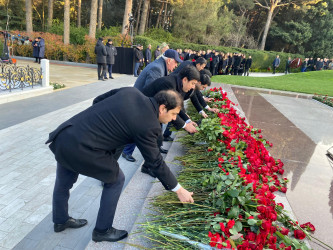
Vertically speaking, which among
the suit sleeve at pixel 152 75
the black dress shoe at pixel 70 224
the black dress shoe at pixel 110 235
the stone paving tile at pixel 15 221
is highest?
the suit sleeve at pixel 152 75

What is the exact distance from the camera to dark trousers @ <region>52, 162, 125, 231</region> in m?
2.47

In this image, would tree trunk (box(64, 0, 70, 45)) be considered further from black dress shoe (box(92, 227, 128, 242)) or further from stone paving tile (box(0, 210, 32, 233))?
black dress shoe (box(92, 227, 128, 242))

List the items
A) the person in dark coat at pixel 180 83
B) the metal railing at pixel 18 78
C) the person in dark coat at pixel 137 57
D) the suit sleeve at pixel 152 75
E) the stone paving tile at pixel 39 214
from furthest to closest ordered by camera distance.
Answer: the person in dark coat at pixel 137 57, the metal railing at pixel 18 78, the suit sleeve at pixel 152 75, the person in dark coat at pixel 180 83, the stone paving tile at pixel 39 214

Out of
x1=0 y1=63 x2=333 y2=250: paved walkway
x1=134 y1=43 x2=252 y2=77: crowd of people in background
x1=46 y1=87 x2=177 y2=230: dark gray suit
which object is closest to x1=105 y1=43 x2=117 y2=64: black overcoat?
x1=134 y1=43 x2=252 y2=77: crowd of people in background

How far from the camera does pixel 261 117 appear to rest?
23.6 ft

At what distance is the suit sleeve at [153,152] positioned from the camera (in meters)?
2.06

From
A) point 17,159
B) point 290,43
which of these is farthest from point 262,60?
point 17,159

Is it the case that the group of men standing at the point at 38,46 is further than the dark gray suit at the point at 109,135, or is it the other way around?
the group of men standing at the point at 38,46

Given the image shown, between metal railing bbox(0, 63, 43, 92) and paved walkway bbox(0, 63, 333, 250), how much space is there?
112 centimetres

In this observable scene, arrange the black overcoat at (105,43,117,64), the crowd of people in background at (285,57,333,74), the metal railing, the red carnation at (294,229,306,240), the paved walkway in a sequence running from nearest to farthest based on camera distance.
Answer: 1. the red carnation at (294,229,306,240)
2. the paved walkway
3. the metal railing
4. the black overcoat at (105,43,117,64)
5. the crowd of people in background at (285,57,333,74)

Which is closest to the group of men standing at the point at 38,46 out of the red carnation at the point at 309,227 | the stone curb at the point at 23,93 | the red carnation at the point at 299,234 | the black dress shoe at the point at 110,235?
the stone curb at the point at 23,93

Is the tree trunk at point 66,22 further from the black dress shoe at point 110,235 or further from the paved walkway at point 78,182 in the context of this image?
the black dress shoe at point 110,235

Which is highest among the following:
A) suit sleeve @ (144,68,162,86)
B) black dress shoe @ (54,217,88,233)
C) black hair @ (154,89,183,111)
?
black hair @ (154,89,183,111)

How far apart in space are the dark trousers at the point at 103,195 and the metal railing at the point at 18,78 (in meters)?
6.58
